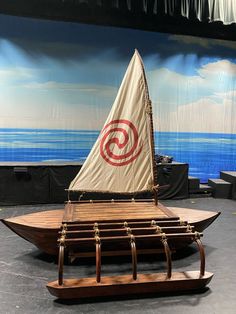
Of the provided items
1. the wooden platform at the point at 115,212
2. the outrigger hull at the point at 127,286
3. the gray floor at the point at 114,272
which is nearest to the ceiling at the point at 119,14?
the wooden platform at the point at 115,212

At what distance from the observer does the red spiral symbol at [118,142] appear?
3.40 meters

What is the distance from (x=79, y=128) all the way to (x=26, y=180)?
82.2 inches

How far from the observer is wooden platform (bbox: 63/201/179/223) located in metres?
2.90

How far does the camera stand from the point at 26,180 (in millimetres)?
5449

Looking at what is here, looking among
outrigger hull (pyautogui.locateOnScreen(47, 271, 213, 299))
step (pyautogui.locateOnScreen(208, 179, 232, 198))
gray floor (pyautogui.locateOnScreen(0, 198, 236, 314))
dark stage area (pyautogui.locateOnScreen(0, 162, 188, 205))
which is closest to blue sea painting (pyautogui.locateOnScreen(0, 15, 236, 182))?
step (pyautogui.locateOnScreen(208, 179, 232, 198))

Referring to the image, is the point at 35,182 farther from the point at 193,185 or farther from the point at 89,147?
the point at 193,185

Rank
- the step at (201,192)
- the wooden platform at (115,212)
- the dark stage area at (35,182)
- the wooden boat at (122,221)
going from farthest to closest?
the step at (201,192) < the dark stage area at (35,182) < the wooden platform at (115,212) < the wooden boat at (122,221)

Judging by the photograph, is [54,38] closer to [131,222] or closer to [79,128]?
[79,128]

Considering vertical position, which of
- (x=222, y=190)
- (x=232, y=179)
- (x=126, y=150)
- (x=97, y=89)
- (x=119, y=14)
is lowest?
(x=222, y=190)

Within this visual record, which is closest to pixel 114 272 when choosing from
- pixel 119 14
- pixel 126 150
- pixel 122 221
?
pixel 122 221

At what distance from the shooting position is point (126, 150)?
3.40m

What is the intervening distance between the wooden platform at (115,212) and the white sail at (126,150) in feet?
0.62

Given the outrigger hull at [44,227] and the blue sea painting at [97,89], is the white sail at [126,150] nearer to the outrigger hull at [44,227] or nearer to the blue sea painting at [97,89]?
the outrigger hull at [44,227]

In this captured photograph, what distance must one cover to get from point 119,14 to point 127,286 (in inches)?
239
